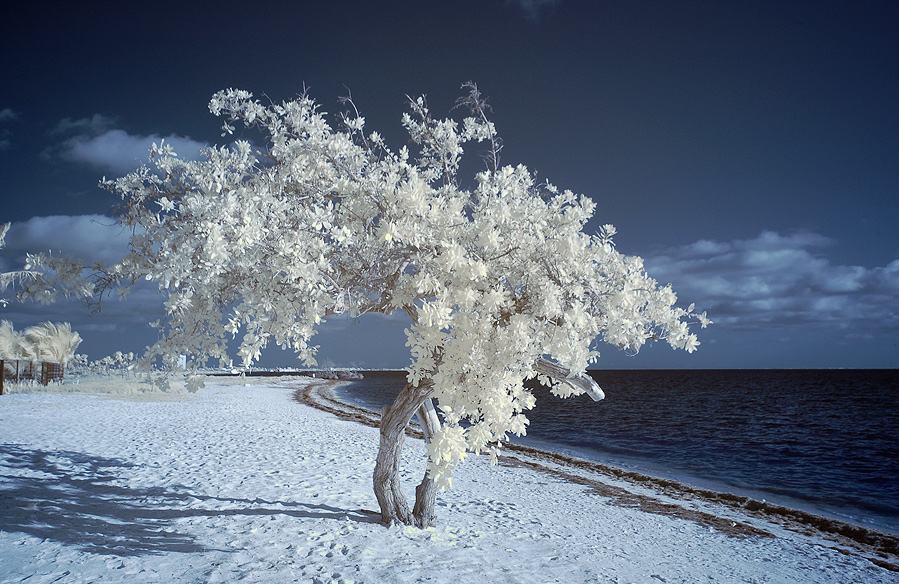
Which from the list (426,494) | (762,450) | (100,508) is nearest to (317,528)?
(426,494)

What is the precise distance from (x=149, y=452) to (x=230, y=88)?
33.9 feet

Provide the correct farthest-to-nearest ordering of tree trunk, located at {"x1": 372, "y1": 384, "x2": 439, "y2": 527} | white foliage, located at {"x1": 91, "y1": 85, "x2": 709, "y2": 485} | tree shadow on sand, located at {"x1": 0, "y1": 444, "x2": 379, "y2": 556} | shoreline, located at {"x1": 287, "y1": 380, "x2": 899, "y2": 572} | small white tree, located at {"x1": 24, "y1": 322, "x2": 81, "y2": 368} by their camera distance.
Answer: small white tree, located at {"x1": 24, "y1": 322, "x2": 81, "y2": 368}, shoreline, located at {"x1": 287, "y1": 380, "x2": 899, "y2": 572}, tree trunk, located at {"x1": 372, "y1": 384, "x2": 439, "y2": 527}, tree shadow on sand, located at {"x1": 0, "y1": 444, "x2": 379, "y2": 556}, white foliage, located at {"x1": 91, "y1": 85, "x2": 709, "y2": 485}

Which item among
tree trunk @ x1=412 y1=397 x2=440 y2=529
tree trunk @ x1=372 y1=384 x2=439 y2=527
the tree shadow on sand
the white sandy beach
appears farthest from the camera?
tree trunk @ x1=412 y1=397 x2=440 y2=529

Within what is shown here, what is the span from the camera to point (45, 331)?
116 feet

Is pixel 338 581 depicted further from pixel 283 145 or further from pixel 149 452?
pixel 149 452

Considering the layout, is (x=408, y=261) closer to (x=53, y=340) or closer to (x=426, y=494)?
(x=426, y=494)

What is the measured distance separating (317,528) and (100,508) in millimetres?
3783

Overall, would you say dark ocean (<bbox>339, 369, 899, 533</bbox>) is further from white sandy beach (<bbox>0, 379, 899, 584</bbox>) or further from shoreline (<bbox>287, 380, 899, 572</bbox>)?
white sandy beach (<bbox>0, 379, 899, 584</bbox>)

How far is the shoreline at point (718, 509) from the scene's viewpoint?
10.7 m

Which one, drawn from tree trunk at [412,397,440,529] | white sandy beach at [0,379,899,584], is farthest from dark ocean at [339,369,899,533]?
tree trunk at [412,397,440,529]

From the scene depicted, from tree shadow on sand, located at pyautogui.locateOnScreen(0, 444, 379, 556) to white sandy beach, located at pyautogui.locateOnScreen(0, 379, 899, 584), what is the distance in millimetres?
37

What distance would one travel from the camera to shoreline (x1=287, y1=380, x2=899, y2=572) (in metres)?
10.7

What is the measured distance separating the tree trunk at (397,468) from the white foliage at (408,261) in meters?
0.86

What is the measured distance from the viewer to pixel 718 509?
42.2 ft
